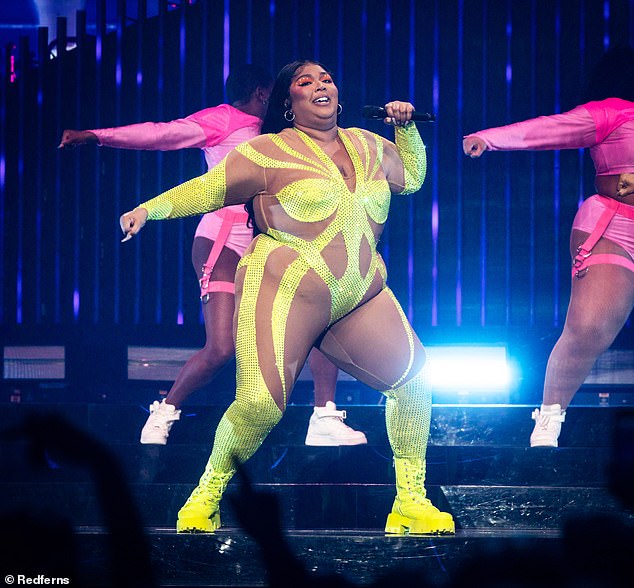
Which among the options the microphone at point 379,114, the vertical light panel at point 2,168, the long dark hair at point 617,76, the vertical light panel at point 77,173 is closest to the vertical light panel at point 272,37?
the vertical light panel at point 77,173

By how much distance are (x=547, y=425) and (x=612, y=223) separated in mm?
803

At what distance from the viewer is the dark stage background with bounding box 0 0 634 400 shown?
6090 mm

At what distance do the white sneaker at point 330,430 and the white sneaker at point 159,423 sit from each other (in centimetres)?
→ 55

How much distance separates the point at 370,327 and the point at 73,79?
393 centimetres

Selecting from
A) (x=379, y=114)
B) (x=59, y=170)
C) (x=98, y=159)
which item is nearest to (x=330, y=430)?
(x=379, y=114)

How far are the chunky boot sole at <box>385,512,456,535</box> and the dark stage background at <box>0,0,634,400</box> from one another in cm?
302

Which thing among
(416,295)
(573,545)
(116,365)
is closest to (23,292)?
(116,365)

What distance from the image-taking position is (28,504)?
11.8ft

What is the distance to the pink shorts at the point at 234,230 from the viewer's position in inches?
163

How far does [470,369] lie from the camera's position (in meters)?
6.07

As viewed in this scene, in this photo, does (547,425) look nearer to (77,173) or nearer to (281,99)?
(281,99)

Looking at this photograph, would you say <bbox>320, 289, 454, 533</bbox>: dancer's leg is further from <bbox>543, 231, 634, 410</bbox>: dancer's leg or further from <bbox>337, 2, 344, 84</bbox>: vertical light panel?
<bbox>337, 2, 344, 84</bbox>: vertical light panel

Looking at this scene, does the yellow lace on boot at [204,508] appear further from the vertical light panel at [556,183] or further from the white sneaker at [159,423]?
the vertical light panel at [556,183]

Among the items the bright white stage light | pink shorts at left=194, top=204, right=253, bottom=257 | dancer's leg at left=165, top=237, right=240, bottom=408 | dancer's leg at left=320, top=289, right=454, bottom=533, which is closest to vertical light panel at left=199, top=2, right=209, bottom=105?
the bright white stage light
